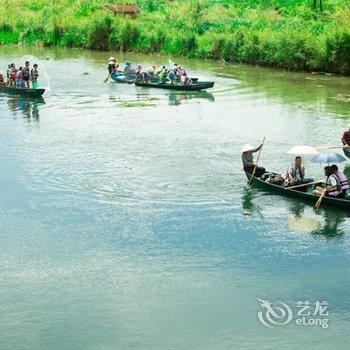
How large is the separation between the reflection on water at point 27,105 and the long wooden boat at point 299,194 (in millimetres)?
12127

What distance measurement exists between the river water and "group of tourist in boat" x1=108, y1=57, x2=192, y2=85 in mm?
6340

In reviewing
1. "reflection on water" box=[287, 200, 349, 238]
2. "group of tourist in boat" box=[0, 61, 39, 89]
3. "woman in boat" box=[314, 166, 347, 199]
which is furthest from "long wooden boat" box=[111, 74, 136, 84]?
"woman in boat" box=[314, 166, 347, 199]

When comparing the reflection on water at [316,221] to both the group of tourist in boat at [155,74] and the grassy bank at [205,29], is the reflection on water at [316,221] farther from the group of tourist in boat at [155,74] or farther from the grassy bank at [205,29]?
the grassy bank at [205,29]

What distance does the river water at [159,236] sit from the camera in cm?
1148

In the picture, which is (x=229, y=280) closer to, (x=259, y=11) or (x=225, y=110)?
(x=225, y=110)

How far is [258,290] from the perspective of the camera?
12.6 meters

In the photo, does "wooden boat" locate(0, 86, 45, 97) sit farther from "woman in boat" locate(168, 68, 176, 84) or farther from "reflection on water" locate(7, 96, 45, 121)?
"woman in boat" locate(168, 68, 176, 84)

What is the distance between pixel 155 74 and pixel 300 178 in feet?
63.5

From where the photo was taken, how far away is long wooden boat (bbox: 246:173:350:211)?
15.9 m

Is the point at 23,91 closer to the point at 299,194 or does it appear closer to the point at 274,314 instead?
the point at 299,194

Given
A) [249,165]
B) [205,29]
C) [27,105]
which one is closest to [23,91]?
[27,105]

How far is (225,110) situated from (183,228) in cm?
1363
